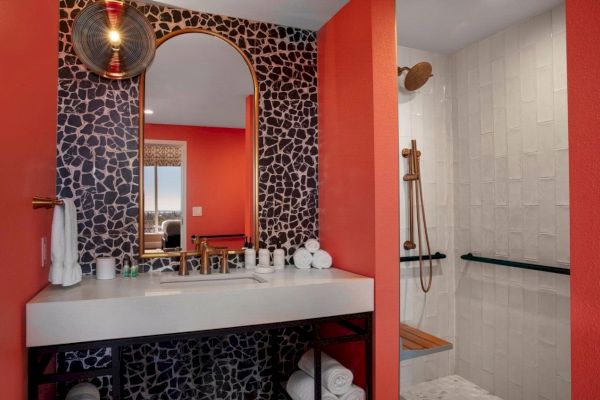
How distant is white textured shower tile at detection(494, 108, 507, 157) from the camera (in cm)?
270

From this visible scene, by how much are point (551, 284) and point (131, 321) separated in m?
2.33

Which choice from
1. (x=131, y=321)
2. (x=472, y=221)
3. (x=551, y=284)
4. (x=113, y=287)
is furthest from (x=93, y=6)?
(x=551, y=284)

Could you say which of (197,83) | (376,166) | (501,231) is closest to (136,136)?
(197,83)

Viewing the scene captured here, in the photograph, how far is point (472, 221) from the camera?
300cm

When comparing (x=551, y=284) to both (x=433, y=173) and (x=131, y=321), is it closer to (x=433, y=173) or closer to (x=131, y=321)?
(x=433, y=173)

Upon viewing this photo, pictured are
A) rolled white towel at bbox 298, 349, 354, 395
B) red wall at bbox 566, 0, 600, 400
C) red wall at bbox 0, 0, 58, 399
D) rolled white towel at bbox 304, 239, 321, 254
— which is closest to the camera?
red wall at bbox 566, 0, 600, 400

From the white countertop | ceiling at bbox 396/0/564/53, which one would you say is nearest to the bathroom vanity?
the white countertop

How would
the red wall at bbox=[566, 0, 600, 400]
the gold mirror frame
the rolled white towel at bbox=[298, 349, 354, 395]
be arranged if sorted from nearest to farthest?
the red wall at bbox=[566, 0, 600, 400] < the rolled white towel at bbox=[298, 349, 354, 395] < the gold mirror frame

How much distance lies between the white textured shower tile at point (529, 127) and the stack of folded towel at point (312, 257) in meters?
1.45

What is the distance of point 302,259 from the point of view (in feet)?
8.48

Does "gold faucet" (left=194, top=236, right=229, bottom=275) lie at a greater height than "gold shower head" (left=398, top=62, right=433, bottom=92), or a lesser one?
lesser

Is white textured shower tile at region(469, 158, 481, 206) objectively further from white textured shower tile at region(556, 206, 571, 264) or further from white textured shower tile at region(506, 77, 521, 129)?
white textured shower tile at region(556, 206, 571, 264)

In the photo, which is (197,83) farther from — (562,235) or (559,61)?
(562,235)

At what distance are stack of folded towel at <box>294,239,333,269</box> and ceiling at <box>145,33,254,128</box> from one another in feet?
3.10
